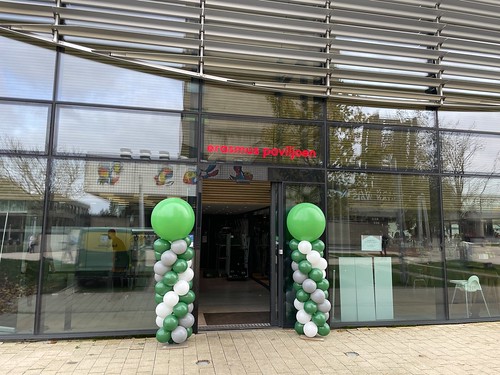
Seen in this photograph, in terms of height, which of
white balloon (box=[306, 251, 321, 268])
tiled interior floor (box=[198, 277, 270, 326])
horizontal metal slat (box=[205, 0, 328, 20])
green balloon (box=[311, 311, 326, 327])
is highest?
horizontal metal slat (box=[205, 0, 328, 20])

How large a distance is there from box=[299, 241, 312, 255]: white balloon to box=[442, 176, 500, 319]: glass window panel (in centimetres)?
284

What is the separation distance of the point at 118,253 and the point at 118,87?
8.32ft

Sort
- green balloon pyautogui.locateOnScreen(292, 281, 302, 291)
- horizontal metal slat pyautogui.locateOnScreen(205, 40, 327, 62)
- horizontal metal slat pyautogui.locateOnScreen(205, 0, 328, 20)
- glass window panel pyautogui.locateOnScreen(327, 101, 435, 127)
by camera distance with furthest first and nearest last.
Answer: glass window panel pyautogui.locateOnScreen(327, 101, 435, 127), horizontal metal slat pyautogui.locateOnScreen(205, 0, 328, 20), horizontal metal slat pyautogui.locateOnScreen(205, 40, 327, 62), green balloon pyautogui.locateOnScreen(292, 281, 302, 291)

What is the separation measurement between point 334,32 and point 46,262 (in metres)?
5.73

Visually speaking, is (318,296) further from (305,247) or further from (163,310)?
(163,310)

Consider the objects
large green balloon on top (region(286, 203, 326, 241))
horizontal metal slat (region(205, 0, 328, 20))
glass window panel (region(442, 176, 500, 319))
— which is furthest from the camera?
glass window panel (region(442, 176, 500, 319))

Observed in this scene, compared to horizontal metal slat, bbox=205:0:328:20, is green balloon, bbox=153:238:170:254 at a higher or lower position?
lower

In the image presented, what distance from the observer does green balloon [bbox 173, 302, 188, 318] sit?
4.82 m

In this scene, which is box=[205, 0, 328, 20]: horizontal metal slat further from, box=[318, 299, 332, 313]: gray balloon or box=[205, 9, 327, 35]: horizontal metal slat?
box=[318, 299, 332, 313]: gray balloon

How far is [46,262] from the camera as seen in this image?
17.2 feet

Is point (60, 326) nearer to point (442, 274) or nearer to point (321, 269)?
point (321, 269)

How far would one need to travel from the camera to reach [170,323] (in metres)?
4.76

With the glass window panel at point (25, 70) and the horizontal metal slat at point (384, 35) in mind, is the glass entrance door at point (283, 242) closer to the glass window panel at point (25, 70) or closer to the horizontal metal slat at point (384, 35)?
the horizontal metal slat at point (384, 35)

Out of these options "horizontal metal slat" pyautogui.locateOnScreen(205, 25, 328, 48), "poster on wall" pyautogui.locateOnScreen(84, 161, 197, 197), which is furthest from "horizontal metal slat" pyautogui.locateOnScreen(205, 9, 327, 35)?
"poster on wall" pyautogui.locateOnScreen(84, 161, 197, 197)
